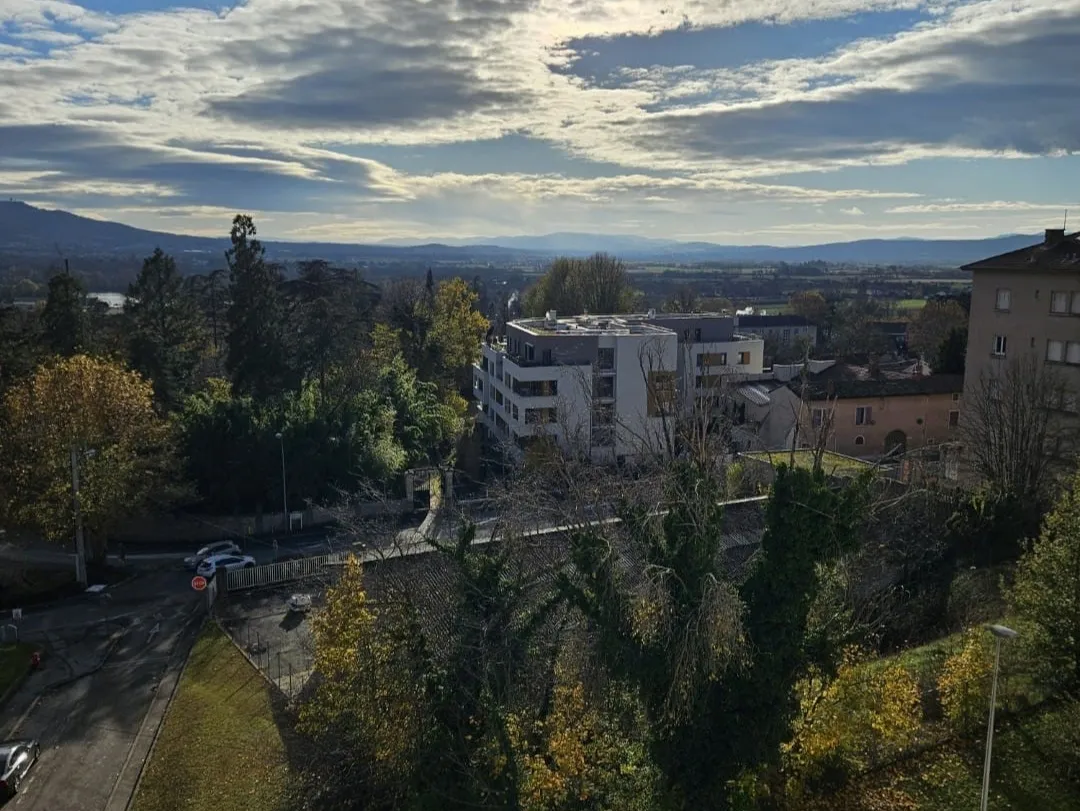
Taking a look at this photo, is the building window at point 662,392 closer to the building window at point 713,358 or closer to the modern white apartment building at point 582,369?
the modern white apartment building at point 582,369

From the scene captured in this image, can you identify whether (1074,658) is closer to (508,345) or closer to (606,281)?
(508,345)

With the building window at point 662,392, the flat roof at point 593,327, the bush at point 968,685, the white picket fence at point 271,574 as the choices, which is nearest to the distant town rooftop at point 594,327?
the flat roof at point 593,327

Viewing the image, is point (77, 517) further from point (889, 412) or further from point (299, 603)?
point (889, 412)

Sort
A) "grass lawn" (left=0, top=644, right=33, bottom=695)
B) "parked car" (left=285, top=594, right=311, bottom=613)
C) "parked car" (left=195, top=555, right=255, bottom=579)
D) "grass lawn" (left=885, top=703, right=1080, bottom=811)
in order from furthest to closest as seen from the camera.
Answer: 1. "parked car" (left=195, top=555, right=255, bottom=579)
2. "parked car" (left=285, top=594, right=311, bottom=613)
3. "grass lawn" (left=0, top=644, right=33, bottom=695)
4. "grass lawn" (left=885, top=703, right=1080, bottom=811)

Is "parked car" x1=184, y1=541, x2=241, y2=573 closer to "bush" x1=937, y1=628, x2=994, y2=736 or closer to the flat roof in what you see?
the flat roof

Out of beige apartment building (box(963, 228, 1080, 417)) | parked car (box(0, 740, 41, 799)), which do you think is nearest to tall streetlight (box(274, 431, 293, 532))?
parked car (box(0, 740, 41, 799))

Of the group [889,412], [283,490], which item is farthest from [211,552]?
[889,412]

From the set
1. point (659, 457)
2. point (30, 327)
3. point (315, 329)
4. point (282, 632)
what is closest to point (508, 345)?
point (315, 329)
